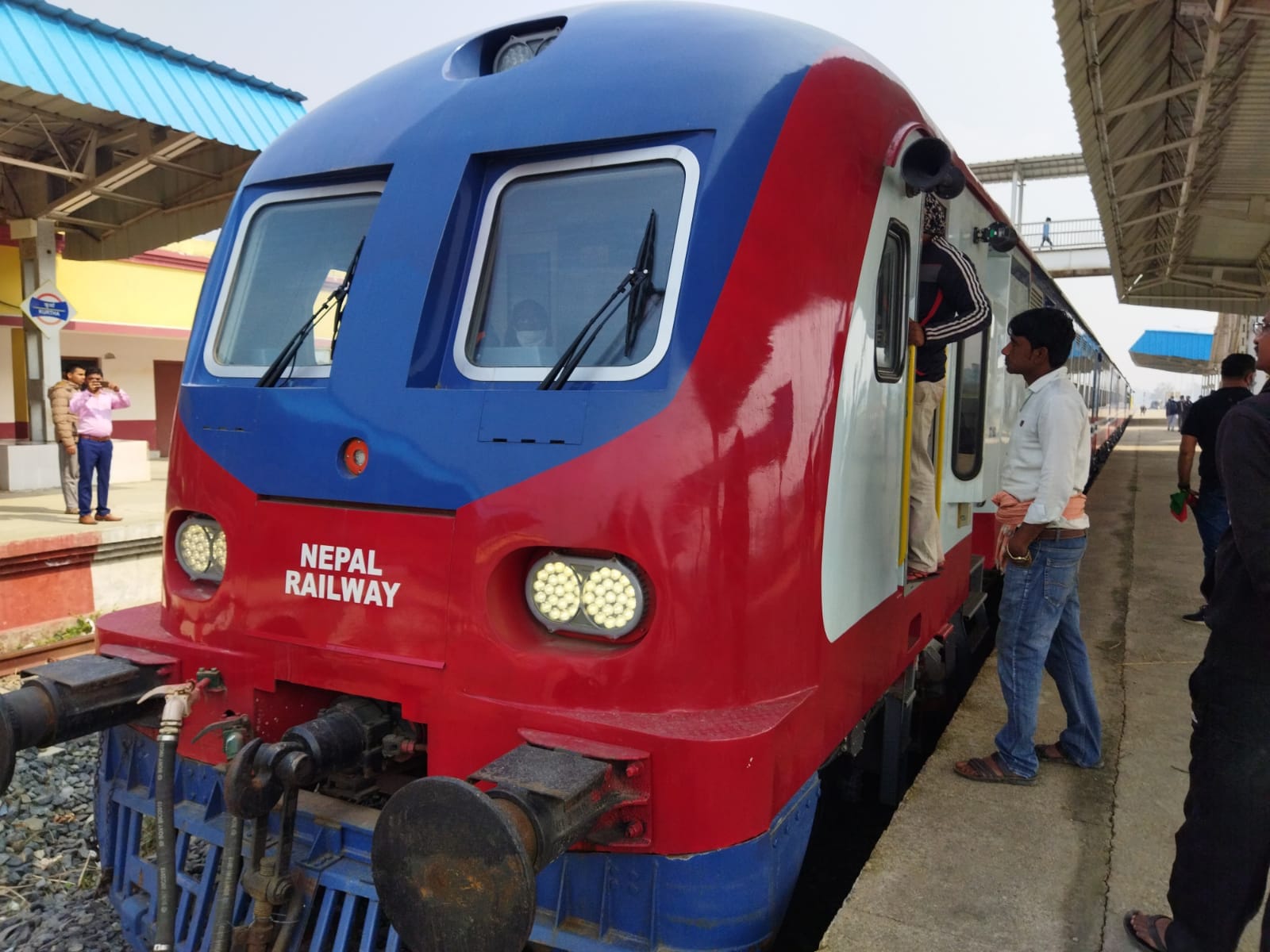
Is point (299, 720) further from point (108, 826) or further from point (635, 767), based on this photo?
point (635, 767)

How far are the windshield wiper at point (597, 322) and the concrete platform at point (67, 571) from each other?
572cm

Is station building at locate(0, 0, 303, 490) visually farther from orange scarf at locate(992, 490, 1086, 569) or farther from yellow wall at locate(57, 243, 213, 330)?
orange scarf at locate(992, 490, 1086, 569)

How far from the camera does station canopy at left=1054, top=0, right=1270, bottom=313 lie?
8.75 meters

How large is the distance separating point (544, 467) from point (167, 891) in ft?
5.08

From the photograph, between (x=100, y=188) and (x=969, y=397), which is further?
(x=100, y=188)

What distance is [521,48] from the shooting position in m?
2.96

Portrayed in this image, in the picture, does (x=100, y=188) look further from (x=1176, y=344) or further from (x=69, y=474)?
(x=1176, y=344)

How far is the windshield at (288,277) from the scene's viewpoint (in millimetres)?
3057

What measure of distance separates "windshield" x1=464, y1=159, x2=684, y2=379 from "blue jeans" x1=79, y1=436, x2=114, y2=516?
869 cm

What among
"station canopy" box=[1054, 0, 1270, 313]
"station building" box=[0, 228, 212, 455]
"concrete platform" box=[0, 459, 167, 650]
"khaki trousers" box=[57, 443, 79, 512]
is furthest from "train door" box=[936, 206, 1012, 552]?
"station building" box=[0, 228, 212, 455]

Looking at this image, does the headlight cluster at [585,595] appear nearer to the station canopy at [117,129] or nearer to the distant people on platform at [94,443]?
the station canopy at [117,129]

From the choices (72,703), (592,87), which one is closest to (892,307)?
(592,87)

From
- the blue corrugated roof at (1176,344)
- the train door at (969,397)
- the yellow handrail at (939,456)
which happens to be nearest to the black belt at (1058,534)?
the yellow handrail at (939,456)

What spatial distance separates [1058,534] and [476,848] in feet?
8.65
